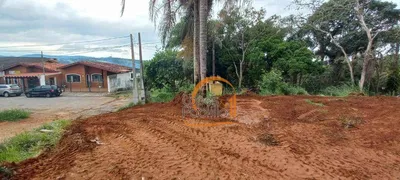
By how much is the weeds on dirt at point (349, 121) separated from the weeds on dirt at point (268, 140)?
1.83 m

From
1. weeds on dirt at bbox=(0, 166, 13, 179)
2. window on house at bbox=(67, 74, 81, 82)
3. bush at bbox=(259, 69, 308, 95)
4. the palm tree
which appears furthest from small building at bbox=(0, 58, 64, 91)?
weeds on dirt at bbox=(0, 166, 13, 179)

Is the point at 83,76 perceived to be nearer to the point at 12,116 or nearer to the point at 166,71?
the point at 166,71

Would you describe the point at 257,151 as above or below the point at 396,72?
below

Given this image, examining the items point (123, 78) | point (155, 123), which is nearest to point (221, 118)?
point (155, 123)

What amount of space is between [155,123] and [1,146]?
336 cm

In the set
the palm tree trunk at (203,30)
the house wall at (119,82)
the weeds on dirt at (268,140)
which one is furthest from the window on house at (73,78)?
the weeds on dirt at (268,140)

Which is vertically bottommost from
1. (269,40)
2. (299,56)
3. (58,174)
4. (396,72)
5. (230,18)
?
(58,174)

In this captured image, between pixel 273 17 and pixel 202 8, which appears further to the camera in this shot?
pixel 273 17

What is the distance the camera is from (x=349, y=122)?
5.07 metres

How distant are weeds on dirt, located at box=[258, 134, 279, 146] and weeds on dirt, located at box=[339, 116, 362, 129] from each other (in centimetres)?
183

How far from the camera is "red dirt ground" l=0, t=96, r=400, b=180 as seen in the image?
308 centimetres

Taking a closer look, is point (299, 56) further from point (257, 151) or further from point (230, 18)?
point (257, 151)

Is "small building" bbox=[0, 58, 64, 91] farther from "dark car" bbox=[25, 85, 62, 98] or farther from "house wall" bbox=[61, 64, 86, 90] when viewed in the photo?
"dark car" bbox=[25, 85, 62, 98]

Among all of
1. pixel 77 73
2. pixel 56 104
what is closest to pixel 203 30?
pixel 56 104
